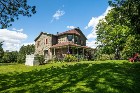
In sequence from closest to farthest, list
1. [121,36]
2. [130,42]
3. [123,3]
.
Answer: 1. [123,3]
2. [130,42]
3. [121,36]

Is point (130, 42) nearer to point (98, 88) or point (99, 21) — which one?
point (99, 21)

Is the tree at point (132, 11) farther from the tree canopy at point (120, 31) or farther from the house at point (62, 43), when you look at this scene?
the house at point (62, 43)

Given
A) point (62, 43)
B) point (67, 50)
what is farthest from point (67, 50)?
point (62, 43)

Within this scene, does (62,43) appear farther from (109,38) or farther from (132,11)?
(132,11)

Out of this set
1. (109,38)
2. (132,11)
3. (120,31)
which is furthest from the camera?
(109,38)

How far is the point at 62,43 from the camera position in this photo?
50.3 metres

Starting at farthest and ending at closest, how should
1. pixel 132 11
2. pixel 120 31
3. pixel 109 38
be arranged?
pixel 109 38 < pixel 120 31 < pixel 132 11

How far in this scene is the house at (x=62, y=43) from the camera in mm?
49125

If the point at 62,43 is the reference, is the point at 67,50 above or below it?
below

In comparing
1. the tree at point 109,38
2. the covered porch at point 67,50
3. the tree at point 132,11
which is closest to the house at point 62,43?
the covered porch at point 67,50

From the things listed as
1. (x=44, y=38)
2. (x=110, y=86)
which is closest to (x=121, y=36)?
(x=44, y=38)

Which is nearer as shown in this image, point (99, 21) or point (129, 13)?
point (129, 13)

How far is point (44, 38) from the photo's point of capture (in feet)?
182

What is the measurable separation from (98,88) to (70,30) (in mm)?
42944
